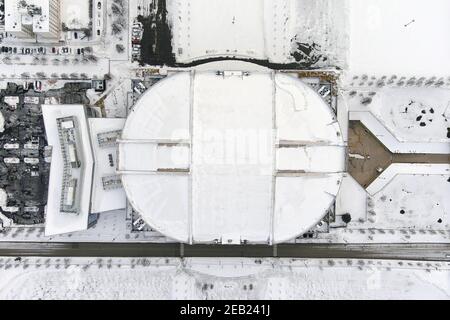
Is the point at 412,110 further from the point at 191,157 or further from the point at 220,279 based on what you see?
the point at 220,279

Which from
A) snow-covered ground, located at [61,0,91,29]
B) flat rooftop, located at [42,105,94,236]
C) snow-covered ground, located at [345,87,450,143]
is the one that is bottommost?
flat rooftop, located at [42,105,94,236]

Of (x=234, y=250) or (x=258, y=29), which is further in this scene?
(x=234, y=250)

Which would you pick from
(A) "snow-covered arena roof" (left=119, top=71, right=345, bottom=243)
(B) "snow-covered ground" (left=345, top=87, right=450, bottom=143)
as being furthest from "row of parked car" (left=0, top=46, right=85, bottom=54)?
(B) "snow-covered ground" (left=345, top=87, right=450, bottom=143)

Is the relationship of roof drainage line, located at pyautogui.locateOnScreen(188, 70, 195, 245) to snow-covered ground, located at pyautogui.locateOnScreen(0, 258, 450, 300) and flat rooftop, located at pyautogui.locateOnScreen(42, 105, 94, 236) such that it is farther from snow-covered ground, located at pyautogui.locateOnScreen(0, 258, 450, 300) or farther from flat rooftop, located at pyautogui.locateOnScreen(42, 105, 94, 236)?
flat rooftop, located at pyautogui.locateOnScreen(42, 105, 94, 236)

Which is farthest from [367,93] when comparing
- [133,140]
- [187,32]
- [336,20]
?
[133,140]

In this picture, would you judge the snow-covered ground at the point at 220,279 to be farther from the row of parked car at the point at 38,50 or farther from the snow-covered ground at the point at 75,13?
the snow-covered ground at the point at 75,13

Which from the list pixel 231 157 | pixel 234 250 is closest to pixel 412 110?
pixel 231 157
